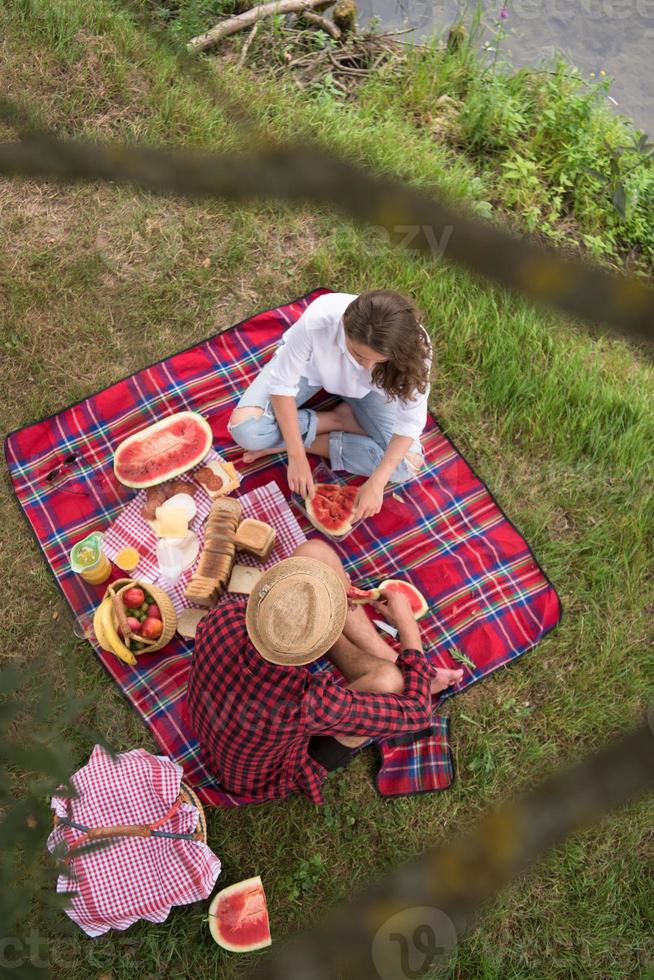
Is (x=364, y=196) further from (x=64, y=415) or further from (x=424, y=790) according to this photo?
(x=64, y=415)

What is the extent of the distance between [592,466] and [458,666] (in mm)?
1451

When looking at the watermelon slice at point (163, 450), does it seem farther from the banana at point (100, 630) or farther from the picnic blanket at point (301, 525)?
the banana at point (100, 630)

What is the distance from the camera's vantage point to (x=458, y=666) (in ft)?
12.7

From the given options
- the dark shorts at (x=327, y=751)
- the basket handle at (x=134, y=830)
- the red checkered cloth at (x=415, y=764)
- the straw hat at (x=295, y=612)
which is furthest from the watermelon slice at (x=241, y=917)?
the straw hat at (x=295, y=612)

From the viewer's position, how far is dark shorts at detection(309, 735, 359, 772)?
351 centimetres

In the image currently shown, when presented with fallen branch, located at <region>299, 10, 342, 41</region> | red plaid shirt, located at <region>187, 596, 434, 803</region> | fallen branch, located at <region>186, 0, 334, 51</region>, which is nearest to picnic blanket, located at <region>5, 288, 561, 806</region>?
red plaid shirt, located at <region>187, 596, 434, 803</region>

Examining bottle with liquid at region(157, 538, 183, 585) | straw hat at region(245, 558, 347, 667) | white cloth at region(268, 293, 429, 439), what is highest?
white cloth at region(268, 293, 429, 439)

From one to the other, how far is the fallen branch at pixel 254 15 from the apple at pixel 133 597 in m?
3.87

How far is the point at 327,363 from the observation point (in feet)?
12.2

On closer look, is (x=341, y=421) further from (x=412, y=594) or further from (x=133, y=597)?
(x=133, y=597)

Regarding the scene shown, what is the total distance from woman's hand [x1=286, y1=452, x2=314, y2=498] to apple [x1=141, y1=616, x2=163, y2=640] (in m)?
0.94

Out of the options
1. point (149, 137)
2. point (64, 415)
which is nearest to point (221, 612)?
point (64, 415)

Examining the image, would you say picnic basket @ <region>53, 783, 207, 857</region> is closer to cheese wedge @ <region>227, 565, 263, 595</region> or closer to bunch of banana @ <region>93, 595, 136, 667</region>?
bunch of banana @ <region>93, 595, 136, 667</region>

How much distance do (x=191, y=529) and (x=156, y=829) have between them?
147cm
